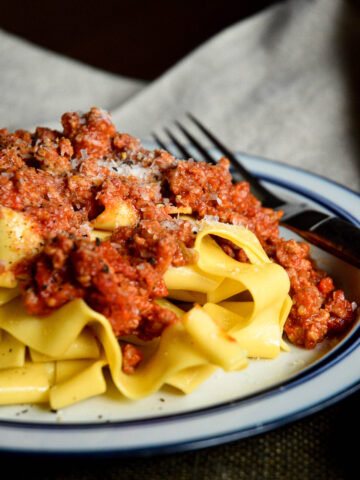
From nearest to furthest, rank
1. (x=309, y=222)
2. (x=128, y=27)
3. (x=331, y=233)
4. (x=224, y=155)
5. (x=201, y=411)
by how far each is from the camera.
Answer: (x=201, y=411)
(x=331, y=233)
(x=309, y=222)
(x=224, y=155)
(x=128, y=27)

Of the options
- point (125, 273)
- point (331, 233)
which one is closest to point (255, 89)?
point (331, 233)

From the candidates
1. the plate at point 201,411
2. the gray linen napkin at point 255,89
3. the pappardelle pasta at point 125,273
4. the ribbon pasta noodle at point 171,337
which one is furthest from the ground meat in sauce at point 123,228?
the gray linen napkin at point 255,89

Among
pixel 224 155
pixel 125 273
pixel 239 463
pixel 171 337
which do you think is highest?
pixel 224 155

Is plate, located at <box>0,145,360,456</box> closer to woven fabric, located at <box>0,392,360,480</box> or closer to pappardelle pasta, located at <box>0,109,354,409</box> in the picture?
pappardelle pasta, located at <box>0,109,354,409</box>

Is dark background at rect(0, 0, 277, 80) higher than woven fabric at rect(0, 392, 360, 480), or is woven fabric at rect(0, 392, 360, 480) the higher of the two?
dark background at rect(0, 0, 277, 80)

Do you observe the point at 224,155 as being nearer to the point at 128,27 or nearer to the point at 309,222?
the point at 309,222

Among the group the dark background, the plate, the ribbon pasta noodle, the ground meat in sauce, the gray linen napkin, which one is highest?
the dark background

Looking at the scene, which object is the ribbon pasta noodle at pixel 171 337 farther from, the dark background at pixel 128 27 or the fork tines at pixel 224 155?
the dark background at pixel 128 27

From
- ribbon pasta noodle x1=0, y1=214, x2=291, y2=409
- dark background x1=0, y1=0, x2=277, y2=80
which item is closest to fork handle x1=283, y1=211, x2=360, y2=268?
ribbon pasta noodle x1=0, y1=214, x2=291, y2=409
